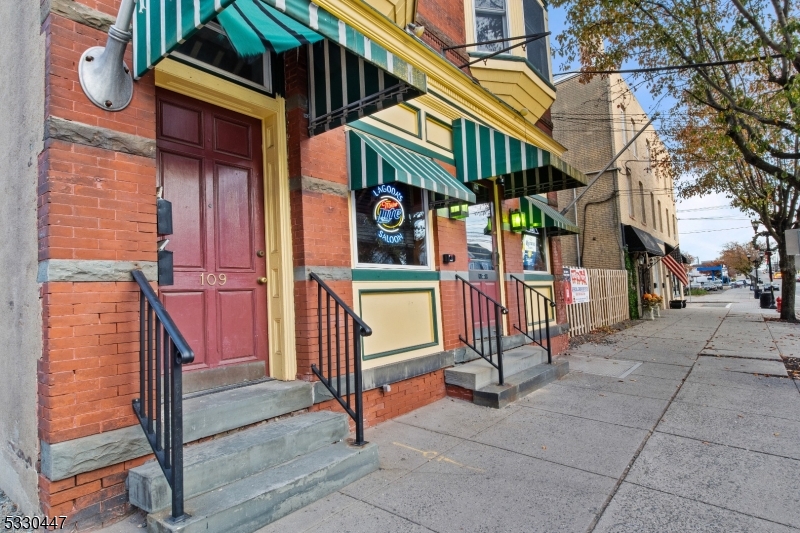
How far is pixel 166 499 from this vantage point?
2605mm

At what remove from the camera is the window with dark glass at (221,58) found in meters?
3.64

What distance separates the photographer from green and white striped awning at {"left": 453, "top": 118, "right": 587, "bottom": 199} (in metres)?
5.73

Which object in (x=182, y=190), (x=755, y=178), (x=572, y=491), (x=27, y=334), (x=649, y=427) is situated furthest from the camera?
(x=755, y=178)

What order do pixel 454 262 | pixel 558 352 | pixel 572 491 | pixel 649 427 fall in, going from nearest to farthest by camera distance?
pixel 572 491, pixel 649 427, pixel 454 262, pixel 558 352

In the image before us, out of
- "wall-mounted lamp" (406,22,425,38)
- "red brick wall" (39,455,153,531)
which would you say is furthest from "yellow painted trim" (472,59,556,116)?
"red brick wall" (39,455,153,531)

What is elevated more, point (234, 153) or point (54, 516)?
point (234, 153)

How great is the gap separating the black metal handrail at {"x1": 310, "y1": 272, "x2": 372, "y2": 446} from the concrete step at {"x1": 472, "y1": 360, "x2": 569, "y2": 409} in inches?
66.6

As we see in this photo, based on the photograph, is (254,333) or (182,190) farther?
(254,333)

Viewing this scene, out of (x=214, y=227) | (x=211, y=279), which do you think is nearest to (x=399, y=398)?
(x=211, y=279)

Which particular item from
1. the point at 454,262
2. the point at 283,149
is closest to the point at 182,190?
the point at 283,149

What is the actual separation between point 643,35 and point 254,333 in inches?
308

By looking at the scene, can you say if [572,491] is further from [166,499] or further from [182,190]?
[182,190]

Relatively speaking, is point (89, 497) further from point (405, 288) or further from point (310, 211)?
point (405, 288)

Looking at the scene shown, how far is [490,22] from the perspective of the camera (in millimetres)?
7680
